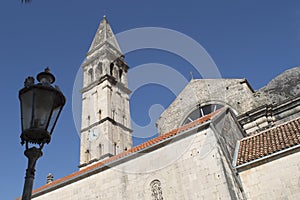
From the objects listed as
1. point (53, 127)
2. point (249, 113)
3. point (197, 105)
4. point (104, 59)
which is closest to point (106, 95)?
point (104, 59)

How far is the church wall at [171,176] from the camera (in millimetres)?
8477

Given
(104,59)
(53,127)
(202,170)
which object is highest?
(104,59)

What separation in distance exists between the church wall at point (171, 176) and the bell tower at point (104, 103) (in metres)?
14.5

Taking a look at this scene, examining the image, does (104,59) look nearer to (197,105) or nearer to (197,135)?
(197,105)

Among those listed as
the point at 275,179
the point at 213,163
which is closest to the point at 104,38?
the point at 213,163

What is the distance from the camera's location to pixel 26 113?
3.23 m

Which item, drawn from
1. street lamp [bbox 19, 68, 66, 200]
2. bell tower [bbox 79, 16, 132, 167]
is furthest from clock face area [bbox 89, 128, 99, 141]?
street lamp [bbox 19, 68, 66, 200]

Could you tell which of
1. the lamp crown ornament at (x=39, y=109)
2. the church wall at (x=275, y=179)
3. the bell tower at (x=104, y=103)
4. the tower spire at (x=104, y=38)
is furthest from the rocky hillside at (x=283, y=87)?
the tower spire at (x=104, y=38)

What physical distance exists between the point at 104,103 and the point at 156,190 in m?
19.4

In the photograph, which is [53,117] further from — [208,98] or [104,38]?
[104,38]

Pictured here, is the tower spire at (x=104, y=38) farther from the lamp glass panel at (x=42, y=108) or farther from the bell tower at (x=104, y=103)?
the lamp glass panel at (x=42, y=108)

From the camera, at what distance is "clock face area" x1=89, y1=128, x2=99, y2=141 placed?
2671 centimetres

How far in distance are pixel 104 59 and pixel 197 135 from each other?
24352mm

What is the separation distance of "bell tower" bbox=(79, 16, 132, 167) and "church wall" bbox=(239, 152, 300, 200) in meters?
17.3
